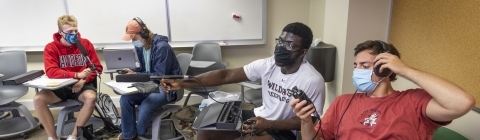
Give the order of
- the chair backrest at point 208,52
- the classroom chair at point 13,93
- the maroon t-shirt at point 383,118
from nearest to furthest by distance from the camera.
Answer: the maroon t-shirt at point 383,118 → the classroom chair at point 13,93 → the chair backrest at point 208,52

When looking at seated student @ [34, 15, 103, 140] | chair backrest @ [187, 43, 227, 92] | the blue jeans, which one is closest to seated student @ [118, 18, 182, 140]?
the blue jeans

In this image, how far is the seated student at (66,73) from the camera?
8.39 feet

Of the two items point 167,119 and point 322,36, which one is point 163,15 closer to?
point 167,119

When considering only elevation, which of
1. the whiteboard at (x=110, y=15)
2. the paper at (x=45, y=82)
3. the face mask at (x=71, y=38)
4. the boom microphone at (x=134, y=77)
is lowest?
the paper at (x=45, y=82)

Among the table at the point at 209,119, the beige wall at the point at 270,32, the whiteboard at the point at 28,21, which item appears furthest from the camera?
the beige wall at the point at 270,32

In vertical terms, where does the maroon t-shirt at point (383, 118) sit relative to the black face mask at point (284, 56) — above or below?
below

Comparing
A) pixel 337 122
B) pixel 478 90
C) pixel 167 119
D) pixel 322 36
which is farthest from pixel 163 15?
pixel 478 90

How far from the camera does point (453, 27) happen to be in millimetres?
1640

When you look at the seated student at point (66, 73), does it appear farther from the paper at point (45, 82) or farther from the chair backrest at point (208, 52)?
the chair backrest at point (208, 52)

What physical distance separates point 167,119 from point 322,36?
5.95ft

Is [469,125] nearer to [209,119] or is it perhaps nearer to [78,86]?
[209,119]

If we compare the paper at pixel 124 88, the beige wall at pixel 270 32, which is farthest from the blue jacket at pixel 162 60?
the beige wall at pixel 270 32

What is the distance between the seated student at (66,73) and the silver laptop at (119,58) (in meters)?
0.24

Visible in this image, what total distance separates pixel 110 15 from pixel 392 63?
3.03 metres
